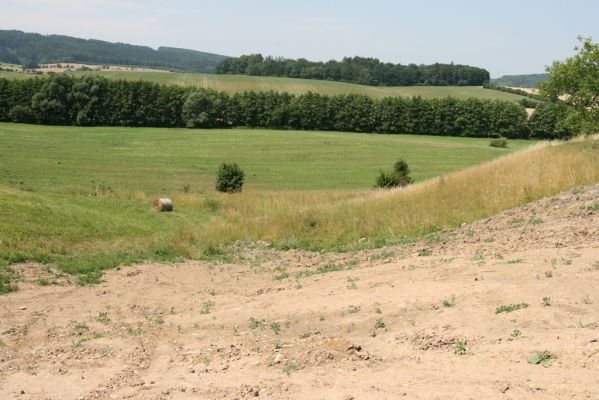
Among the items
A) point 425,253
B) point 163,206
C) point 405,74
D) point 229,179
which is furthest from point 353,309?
point 405,74

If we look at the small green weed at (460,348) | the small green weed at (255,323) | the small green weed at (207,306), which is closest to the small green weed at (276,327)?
the small green weed at (255,323)

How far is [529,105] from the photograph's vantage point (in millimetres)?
120062

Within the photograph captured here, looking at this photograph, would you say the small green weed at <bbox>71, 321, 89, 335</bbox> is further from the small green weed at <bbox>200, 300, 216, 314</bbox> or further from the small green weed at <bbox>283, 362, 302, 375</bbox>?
the small green weed at <bbox>283, 362, 302, 375</bbox>

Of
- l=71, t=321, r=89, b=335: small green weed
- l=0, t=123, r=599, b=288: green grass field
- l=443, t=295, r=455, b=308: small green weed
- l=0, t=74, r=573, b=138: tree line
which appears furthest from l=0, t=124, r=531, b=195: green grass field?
l=443, t=295, r=455, b=308: small green weed

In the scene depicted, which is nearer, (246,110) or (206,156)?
(206,156)

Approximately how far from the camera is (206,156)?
A: 70562 millimetres

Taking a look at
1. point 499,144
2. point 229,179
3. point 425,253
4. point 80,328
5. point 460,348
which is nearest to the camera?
point 460,348

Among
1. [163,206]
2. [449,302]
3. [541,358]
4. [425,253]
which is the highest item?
[541,358]

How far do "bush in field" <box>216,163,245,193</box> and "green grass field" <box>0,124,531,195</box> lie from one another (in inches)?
157

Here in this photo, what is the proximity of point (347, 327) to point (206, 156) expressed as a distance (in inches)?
2452

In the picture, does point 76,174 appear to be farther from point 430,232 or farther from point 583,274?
point 583,274

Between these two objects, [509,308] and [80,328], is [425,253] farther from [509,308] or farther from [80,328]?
[80,328]

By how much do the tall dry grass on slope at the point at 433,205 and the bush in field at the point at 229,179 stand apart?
17.3m

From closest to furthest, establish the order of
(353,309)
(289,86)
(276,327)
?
1. (276,327)
2. (353,309)
3. (289,86)
